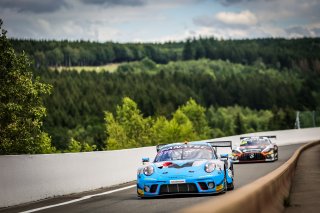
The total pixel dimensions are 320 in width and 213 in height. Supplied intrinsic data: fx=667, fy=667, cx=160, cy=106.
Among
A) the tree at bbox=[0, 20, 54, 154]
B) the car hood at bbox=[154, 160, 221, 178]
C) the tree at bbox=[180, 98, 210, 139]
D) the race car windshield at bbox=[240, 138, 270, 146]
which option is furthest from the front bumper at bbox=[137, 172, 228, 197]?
the tree at bbox=[180, 98, 210, 139]

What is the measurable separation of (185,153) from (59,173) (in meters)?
4.02

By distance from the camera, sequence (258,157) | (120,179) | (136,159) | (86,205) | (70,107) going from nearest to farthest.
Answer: (86,205)
(120,179)
(136,159)
(258,157)
(70,107)

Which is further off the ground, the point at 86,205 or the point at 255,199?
the point at 255,199

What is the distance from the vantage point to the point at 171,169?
13.5 metres

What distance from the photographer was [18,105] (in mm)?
48094

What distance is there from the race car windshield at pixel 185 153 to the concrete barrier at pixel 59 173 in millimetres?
3088

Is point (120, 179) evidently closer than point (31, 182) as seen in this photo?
No

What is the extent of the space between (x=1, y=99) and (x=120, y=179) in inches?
1272

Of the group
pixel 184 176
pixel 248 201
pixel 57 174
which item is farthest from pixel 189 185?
pixel 248 201

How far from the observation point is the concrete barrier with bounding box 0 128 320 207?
14.5m

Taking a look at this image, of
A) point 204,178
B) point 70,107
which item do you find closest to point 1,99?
point 204,178

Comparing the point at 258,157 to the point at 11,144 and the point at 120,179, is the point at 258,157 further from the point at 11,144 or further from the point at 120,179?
the point at 11,144

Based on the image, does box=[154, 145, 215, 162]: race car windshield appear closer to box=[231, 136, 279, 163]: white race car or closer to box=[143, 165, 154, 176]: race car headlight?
box=[143, 165, 154, 176]: race car headlight

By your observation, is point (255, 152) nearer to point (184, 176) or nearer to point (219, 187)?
point (219, 187)
